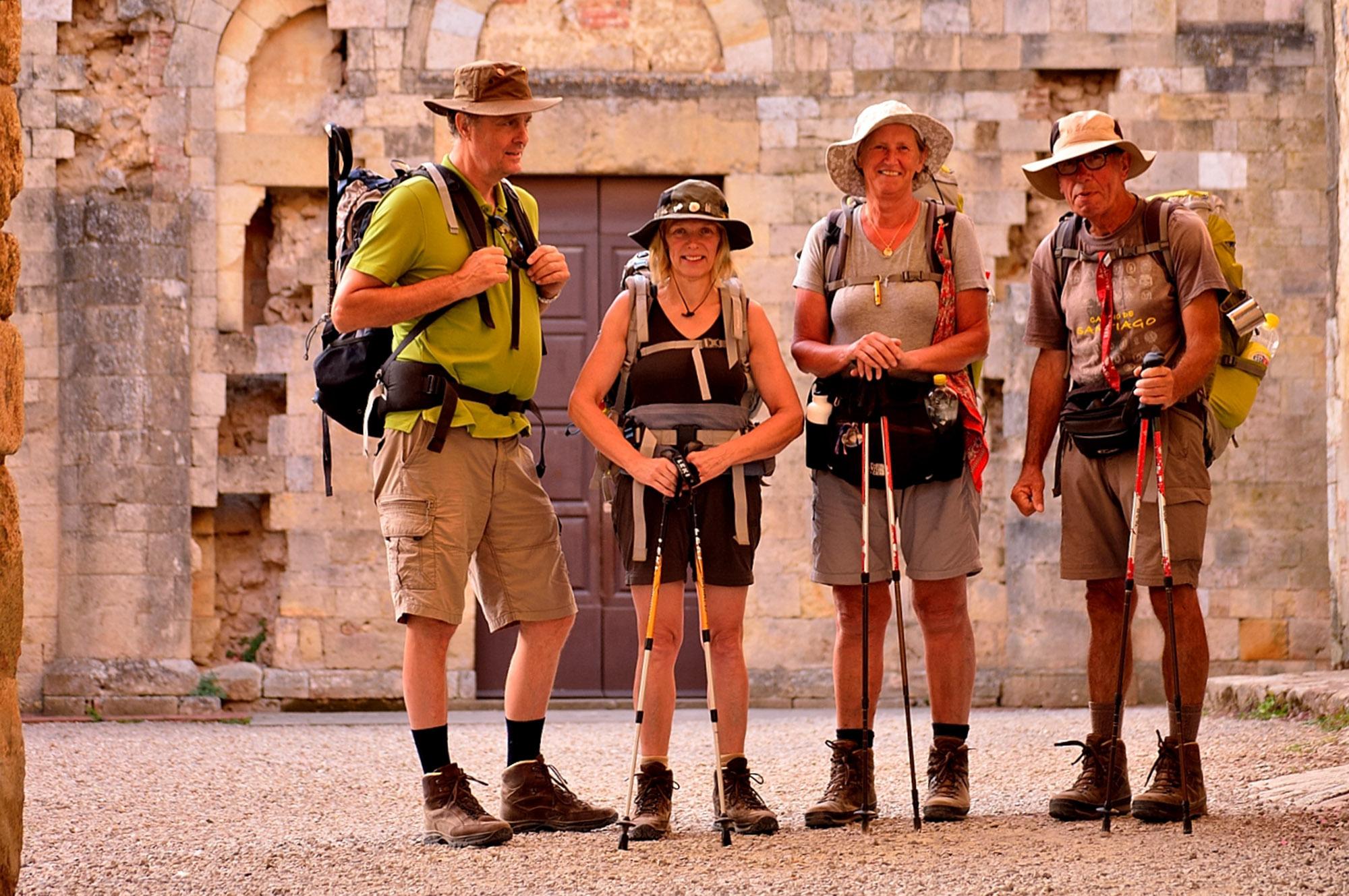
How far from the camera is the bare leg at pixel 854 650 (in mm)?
4613

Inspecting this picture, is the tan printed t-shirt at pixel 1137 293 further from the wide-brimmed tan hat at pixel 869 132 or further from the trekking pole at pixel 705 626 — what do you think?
the trekking pole at pixel 705 626

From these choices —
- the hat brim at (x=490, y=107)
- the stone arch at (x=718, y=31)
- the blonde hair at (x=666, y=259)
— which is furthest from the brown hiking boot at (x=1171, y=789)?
the stone arch at (x=718, y=31)

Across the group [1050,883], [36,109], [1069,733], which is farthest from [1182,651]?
[36,109]

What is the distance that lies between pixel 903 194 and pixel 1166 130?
498cm

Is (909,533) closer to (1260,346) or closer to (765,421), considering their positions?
(765,421)

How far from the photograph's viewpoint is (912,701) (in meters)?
9.00

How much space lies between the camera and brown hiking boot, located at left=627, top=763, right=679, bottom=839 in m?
4.35

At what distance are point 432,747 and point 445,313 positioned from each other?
4.03ft

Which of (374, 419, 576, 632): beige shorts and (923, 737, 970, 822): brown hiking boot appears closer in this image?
(374, 419, 576, 632): beige shorts

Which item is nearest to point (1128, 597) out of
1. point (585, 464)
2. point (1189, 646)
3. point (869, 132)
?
point (1189, 646)

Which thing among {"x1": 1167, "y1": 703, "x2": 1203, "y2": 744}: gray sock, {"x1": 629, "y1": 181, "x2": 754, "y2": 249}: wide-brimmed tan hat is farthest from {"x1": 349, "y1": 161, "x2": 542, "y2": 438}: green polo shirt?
{"x1": 1167, "y1": 703, "x2": 1203, "y2": 744}: gray sock

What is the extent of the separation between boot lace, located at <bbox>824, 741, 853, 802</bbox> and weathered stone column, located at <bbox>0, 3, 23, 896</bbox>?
218 centimetres

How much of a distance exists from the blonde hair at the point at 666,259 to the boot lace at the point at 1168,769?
1887 mm

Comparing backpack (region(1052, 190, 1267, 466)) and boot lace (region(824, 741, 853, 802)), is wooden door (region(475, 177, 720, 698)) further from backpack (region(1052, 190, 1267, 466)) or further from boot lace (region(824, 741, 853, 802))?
backpack (region(1052, 190, 1267, 466))
